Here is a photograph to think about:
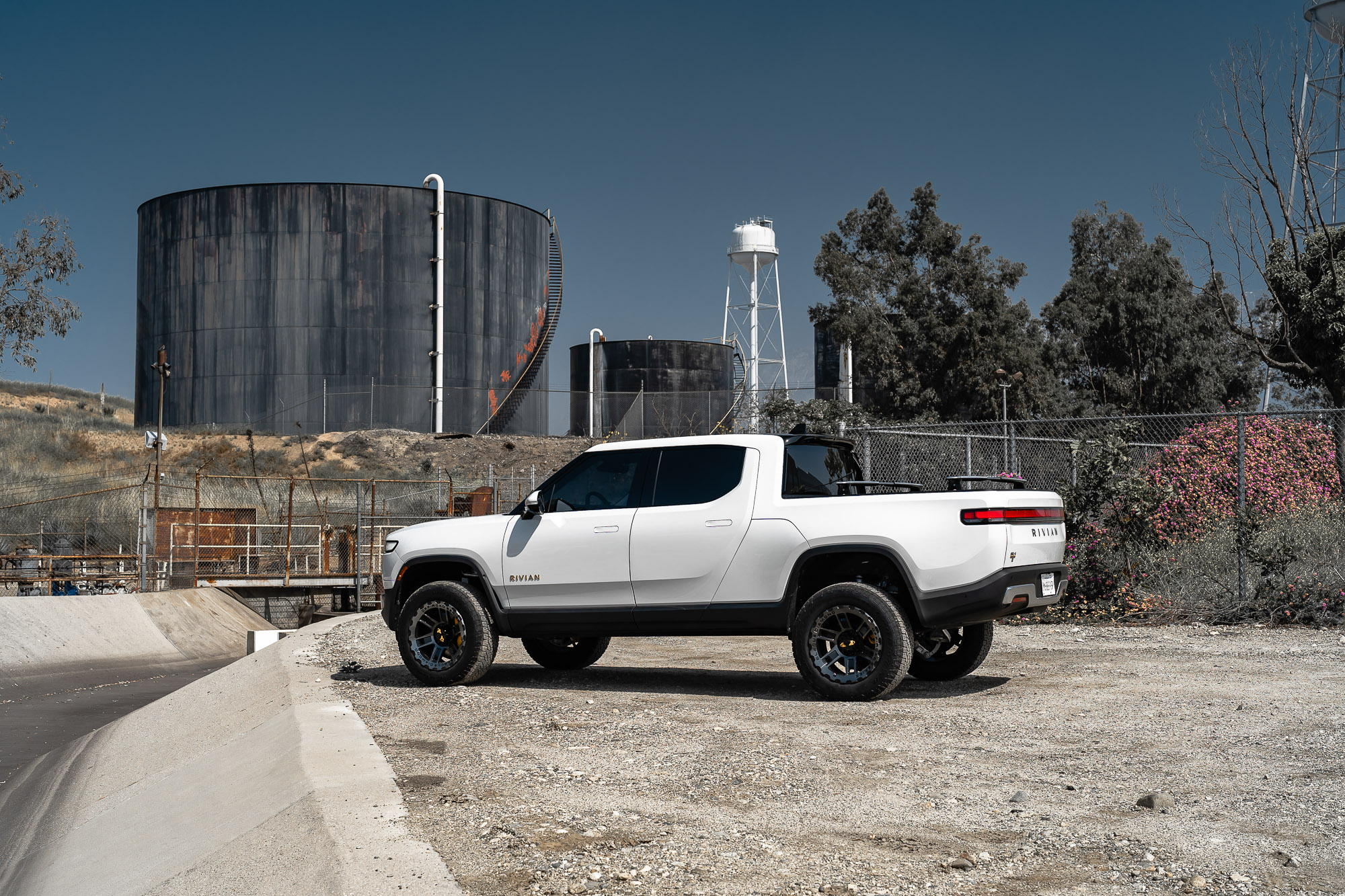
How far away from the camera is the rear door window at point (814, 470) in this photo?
8.45 metres

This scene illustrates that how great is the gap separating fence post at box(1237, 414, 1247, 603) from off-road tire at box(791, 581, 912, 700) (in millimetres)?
6544

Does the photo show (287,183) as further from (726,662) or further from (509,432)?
(726,662)

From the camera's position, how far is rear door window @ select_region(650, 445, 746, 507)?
27.9 ft

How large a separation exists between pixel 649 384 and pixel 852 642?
48.3m

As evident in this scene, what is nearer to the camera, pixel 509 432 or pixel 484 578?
pixel 484 578

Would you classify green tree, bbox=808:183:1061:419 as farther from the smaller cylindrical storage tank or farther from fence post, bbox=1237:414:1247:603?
fence post, bbox=1237:414:1247:603

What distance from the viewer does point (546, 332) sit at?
56.1m

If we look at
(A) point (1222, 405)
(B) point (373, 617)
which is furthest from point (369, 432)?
(A) point (1222, 405)

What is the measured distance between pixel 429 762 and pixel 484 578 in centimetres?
290

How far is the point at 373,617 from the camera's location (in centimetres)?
1834

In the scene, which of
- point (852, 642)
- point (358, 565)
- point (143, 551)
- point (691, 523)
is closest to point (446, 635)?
point (691, 523)

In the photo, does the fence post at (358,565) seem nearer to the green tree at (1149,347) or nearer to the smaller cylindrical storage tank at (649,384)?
the smaller cylindrical storage tank at (649,384)

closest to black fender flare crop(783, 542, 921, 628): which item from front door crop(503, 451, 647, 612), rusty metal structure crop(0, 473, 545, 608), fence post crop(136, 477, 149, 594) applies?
front door crop(503, 451, 647, 612)

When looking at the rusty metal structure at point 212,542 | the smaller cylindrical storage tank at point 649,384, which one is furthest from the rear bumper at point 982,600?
the smaller cylindrical storage tank at point 649,384
